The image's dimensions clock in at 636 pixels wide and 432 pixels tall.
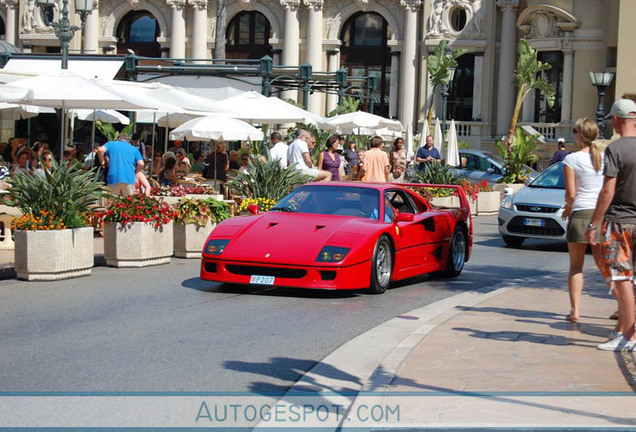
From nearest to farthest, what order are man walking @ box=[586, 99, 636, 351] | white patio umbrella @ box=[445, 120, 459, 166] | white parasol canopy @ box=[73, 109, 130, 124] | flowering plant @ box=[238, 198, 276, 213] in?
man walking @ box=[586, 99, 636, 351] < flowering plant @ box=[238, 198, 276, 213] < white parasol canopy @ box=[73, 109, 130, 124] < white patio umbrella @ box=[445, 120, 459, 166]

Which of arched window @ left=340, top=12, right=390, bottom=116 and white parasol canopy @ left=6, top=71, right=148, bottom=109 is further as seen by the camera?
arched window @ left=340, top=12, right=390, bottom=116

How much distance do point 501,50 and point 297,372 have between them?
44135 mm

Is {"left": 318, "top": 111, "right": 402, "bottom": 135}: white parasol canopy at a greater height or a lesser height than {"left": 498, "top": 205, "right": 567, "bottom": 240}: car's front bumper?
greater

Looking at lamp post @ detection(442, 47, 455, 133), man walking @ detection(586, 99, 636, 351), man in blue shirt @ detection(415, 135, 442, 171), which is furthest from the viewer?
lamp post @ detection(442, 47, 455, 133)

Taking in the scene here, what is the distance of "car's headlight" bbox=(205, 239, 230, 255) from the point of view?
1275cm

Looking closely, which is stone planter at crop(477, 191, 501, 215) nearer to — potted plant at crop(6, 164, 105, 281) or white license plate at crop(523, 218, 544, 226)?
white license plate at crop(523, 218, 544, 226)

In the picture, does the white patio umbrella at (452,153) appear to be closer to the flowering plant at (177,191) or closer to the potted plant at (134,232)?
the flowering plant at (177,191)

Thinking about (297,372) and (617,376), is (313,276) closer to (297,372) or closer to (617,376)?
(297,372)

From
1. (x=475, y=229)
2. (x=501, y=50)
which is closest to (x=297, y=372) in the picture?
(x=475, y=229)

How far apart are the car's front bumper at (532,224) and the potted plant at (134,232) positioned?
7.04 m

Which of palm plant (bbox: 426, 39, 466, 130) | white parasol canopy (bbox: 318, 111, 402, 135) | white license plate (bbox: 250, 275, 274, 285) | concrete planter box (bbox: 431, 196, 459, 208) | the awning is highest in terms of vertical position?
palm plant (bbox: 426, 39, 466, 130)

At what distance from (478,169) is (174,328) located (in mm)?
26570

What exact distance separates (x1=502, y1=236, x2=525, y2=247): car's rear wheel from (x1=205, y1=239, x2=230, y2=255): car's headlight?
8908 millimetres

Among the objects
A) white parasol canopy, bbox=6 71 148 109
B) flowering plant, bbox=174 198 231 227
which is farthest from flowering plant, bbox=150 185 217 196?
flowering plant, bbox=174 198 231 227
